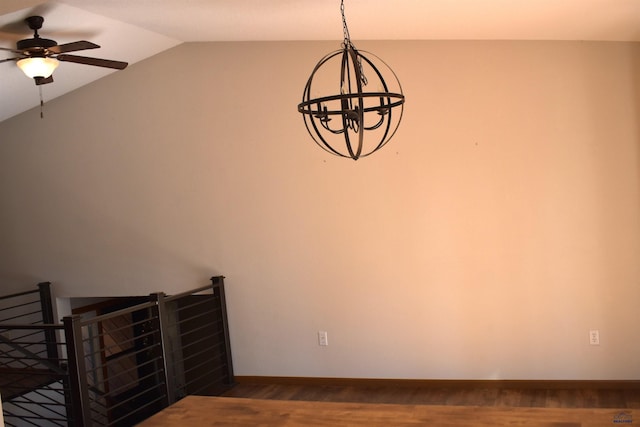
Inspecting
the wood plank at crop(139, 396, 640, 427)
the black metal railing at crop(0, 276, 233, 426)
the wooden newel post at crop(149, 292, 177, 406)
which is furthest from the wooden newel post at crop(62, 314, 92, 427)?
the wood plank at crop(139, 396, 640, 427)

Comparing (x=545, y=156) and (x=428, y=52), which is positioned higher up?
(x=428, y=52)

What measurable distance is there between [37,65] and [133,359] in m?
4.86

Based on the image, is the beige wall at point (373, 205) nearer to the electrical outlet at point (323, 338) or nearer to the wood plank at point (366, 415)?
the electrical outlet at point (323, 338)

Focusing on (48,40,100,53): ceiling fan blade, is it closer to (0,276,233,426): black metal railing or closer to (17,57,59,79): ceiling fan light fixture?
(17,57,59,79): ceiling fan light fixture

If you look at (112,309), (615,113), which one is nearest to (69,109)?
(112,309)

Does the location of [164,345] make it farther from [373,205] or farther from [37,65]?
[37,65]

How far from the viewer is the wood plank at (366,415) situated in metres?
2.31

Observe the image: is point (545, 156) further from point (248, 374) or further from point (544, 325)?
point (248, 374)

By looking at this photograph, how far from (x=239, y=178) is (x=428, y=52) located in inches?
72.2

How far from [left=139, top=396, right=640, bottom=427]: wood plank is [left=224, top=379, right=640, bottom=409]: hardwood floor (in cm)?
222

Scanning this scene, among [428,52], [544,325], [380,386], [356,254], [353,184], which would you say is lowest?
[380,386]

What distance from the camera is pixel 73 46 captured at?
386cm

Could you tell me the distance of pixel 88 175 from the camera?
604 cm

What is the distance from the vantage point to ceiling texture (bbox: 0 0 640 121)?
12.4 ft
